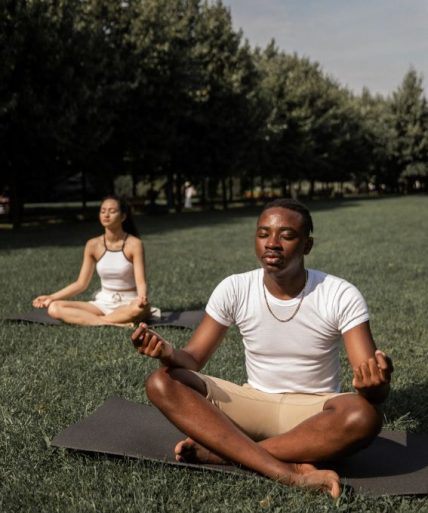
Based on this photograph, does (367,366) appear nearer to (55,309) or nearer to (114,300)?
(114,300)

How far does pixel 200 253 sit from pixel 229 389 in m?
12.1

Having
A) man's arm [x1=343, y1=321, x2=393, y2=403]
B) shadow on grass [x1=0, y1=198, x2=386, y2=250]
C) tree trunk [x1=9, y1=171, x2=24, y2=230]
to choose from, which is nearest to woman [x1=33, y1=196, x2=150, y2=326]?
man's arm [x1=343, y1=321, x2=393, y2=403]

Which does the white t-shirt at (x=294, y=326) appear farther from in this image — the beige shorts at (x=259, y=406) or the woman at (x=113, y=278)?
the woman at (x=113, y=278)

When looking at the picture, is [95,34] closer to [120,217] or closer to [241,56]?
[241,56]

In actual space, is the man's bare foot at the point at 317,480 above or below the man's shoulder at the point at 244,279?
below

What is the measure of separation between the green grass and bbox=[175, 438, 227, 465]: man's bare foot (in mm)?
96

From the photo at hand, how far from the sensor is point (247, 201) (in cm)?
5041

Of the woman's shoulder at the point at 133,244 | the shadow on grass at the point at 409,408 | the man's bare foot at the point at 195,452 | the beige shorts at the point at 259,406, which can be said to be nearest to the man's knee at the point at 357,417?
the beige shorts at the point at 259,406

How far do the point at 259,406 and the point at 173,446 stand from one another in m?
0.67

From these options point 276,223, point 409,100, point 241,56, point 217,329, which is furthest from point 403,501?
point 409,100

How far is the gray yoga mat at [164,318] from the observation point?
7.80m

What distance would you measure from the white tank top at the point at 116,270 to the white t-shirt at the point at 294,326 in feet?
13.1

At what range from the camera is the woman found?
25.1ft

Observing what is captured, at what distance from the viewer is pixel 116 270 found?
779cm
